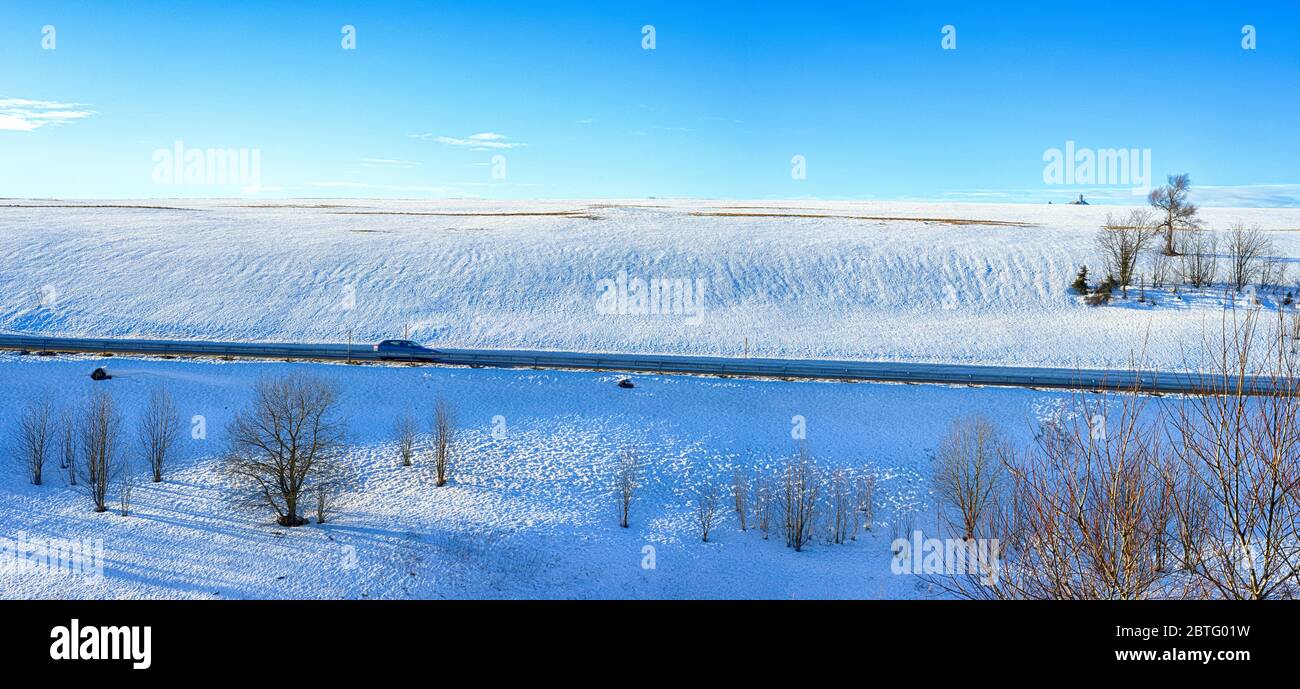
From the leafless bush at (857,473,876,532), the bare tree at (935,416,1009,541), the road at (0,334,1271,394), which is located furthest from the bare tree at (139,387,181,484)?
the bare tree at (935,416,1009,541)

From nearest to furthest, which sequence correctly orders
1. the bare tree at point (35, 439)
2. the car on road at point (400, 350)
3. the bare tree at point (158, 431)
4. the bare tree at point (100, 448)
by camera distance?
the bare tree at point (100, 448) < the bare tree at point (35, 439) < the bare tree at point (158, 431) < the car on road at point (400, 350)

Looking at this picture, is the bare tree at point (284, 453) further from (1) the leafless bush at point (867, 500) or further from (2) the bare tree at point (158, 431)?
(1) the leafless bush at point (867, 500)

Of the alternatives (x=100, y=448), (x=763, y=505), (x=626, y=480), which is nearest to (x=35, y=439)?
(x=100, y=448)

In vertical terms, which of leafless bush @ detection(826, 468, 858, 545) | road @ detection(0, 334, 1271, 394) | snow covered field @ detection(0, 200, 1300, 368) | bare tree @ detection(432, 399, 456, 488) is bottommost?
leafless bush @ detection(826, 468, 858, 545)

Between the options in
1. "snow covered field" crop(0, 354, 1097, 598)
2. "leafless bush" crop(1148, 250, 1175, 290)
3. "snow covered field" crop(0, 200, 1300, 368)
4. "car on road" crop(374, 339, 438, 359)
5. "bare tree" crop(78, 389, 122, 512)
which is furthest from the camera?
"leafless bush" crop(1148, 250, 1175, 290)

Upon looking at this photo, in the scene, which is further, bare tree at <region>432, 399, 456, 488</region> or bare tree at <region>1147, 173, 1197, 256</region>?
bare tree at <region>1147, 173, 1197, 256</region>

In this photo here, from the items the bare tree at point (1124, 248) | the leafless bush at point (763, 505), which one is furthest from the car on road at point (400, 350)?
the bare tree at point (1124, 248)

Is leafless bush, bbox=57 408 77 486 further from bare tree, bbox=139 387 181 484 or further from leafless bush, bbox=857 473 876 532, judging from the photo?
leafless bush, bbox=857 473 876 532
